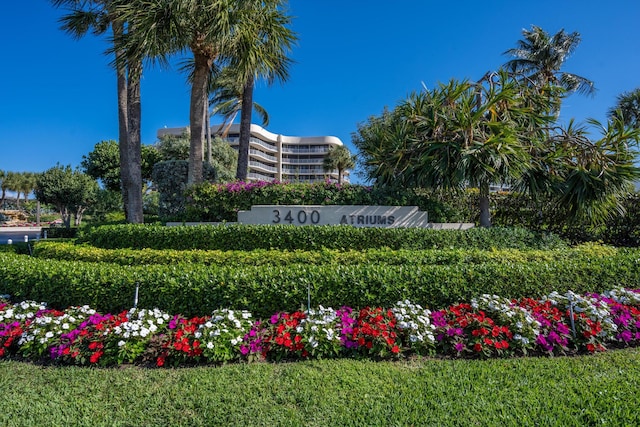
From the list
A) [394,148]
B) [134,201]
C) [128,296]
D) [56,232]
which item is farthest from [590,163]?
[56,232]

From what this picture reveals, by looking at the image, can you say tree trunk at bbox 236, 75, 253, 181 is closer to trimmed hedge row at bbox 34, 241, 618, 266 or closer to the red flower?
trimmed hedge row at bbox 34, 241, 618, 266

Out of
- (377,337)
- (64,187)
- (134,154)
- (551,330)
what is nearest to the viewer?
(377,337)

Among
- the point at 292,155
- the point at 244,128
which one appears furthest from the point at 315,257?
the point at 292,155

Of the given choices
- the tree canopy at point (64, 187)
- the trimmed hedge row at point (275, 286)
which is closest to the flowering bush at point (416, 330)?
the trimmed hedge row at point (275, 286)

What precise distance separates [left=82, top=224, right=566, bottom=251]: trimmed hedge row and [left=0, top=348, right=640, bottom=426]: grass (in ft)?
13.3

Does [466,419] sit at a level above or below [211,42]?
below

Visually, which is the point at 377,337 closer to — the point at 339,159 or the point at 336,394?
the point at 336,394

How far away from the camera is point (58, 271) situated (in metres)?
5.14

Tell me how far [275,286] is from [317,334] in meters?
1.04

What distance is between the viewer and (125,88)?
1323 cm

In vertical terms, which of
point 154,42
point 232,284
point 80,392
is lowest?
point 80,392

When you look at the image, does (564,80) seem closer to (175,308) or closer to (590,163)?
(590,163)

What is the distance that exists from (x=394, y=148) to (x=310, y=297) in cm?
719

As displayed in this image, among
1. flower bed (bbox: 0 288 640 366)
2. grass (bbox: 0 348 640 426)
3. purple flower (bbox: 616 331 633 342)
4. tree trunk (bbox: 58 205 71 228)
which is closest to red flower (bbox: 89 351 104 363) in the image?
flower bed (bbox: 0 288 640 366)
